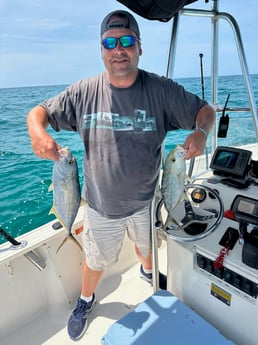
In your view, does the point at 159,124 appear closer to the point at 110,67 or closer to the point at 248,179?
the point at 110,67

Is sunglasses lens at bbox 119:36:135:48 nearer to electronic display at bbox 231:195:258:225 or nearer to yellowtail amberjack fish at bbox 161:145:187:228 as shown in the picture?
yellowtail amberjack fish at bbox 161:145:187:228

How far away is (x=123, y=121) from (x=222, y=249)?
89 centimetres

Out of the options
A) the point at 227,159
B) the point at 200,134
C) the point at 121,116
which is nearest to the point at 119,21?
the point at 121,116

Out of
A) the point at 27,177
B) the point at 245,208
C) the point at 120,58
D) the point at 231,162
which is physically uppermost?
the point at 120,58

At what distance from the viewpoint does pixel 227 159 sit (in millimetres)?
1777

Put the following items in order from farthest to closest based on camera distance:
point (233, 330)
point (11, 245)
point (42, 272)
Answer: point (42, 272) → point (11, 245) → point (233, 330)

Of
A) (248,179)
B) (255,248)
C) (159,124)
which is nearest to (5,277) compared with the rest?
(159,124)

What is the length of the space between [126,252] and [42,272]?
2.73ft

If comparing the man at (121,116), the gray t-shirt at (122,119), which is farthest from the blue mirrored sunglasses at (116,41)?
the gray t-shirt at (122,119)

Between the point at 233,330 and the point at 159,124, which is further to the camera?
the point at 159,124

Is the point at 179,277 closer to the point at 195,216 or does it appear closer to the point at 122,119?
the point at 195,216

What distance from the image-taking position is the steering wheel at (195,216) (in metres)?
1.52

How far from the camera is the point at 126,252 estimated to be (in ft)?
8.46

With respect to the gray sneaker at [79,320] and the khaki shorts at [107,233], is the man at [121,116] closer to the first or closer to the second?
the khaki shorts at [107,233]
